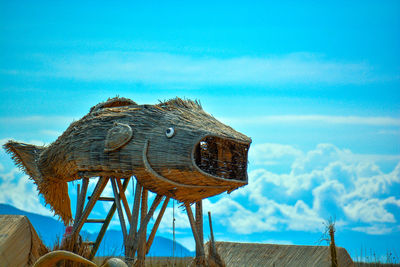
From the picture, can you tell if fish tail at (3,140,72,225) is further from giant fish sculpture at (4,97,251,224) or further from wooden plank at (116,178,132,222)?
wooden plank at (116,178,132,222)

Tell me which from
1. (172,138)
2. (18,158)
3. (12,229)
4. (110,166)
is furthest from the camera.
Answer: (18,158)

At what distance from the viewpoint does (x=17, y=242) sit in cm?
538

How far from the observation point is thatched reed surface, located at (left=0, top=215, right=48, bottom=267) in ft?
17.1

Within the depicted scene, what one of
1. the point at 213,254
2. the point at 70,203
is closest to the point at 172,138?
the point at 213,254

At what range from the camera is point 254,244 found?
457 inches

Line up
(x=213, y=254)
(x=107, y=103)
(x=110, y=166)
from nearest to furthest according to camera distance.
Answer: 1. (x=110, y=166)
2. (x=213, y=254)
3. (x=107, y=103)

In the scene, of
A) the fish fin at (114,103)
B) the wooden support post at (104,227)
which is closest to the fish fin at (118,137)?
the fish fin at (114,103)

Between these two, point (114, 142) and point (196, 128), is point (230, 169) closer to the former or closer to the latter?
point (196, 128)

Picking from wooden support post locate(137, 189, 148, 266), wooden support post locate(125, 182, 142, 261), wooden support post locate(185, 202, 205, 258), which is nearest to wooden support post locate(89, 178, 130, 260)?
wooden support post locate(137, 189, 148, 266)

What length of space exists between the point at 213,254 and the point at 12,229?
5.65 m

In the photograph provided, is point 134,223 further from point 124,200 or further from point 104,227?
point 104,227

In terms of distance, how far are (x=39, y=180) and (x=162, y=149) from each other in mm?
3998

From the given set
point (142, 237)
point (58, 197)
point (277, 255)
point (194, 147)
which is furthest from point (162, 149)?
point (58, 197)

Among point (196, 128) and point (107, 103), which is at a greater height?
point (107, 103)
